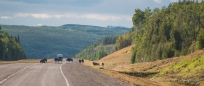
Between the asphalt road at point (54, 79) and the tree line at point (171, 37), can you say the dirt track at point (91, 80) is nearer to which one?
the asphalt road at point (54, 79)

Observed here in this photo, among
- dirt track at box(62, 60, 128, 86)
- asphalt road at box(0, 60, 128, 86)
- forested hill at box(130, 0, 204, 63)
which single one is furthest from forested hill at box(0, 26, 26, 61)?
dirt track at box(62, 60, 128, 86)

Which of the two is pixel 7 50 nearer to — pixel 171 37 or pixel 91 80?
pixel 171 37

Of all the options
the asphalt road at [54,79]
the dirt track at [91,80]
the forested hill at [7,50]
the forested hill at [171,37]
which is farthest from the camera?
the forested hill at [7,50]

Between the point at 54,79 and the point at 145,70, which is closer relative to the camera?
the point at 54,79

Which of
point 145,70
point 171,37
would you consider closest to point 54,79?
point 145,70

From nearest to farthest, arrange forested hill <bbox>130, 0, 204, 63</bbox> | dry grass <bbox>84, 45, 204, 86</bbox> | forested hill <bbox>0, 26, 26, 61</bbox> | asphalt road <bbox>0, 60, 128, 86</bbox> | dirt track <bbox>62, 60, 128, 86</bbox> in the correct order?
asphalt road <bbox>0, 60, 128, 86</bbox> < dirt track <bbox>62, 60, 128, 86</bbox> < dry grass <bbox>84, 45, 204, 86</bbox> < forested hill <bbox>130, 0, 204, 63</bbox> < forested hill <bbox>0, 26, 26, 61</bbox>

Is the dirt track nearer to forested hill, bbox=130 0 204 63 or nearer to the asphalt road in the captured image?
the asphalt road

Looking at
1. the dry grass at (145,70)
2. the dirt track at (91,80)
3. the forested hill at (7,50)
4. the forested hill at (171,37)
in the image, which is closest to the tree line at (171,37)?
the forested hill at (171,37)

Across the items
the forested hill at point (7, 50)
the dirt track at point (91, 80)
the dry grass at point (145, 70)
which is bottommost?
the forested hill at point (7, 50)

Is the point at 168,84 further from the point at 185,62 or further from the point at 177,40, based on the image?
the point at 177,40

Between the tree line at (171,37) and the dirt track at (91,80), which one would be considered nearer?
the dirt track at (91,80)

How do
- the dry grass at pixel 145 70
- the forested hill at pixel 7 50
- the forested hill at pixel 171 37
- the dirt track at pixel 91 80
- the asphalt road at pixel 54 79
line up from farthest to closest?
the forested hill at pixel 7 50 → the forested hill at pixel 171 37 → the dry grass at pixel 145 70 → the dirt track at pixel 91 80 → the asphalt road at pixel 54 79

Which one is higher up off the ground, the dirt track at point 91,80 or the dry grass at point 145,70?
the dirt track at point 91,80

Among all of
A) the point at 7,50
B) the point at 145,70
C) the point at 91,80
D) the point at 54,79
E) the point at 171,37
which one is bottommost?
the point at 7,50
